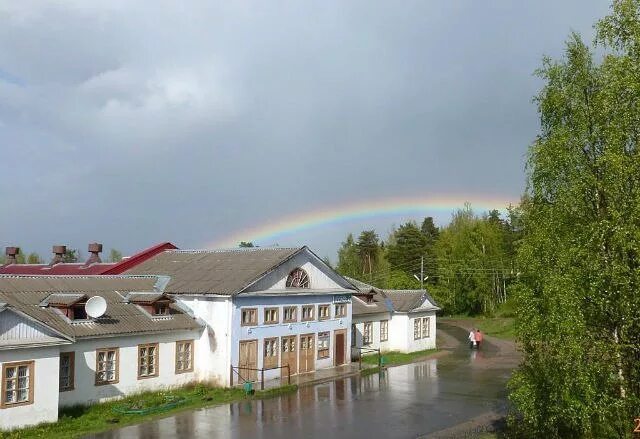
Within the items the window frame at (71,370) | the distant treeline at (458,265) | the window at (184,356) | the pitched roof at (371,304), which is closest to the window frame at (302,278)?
the window at (184,356)

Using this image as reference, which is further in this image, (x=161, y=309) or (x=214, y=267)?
(x=214, y=267)

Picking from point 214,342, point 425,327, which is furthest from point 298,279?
point 425,327

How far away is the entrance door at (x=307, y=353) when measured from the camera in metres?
33.4

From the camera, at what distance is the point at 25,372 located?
68.1ft

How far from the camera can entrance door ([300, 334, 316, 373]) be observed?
1316 inches

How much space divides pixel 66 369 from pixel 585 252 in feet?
58.6

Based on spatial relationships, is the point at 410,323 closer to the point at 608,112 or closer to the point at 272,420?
the point at 272,420

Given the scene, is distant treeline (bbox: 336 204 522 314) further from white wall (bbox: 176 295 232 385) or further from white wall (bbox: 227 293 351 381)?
white wall (bbox: 176 295 232 385)

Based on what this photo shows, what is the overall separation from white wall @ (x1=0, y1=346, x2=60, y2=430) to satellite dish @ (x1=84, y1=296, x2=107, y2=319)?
3.34 metres

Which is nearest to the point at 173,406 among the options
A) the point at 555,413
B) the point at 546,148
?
the point at 555,413

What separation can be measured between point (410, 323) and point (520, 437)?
965 inches

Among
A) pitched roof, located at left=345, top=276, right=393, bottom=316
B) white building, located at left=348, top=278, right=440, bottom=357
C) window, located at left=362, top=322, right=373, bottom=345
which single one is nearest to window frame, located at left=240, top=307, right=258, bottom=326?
pitched roof, located at left=345, top=276, right=393, bottom=316

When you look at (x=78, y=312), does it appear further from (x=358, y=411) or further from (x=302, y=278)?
(x=302, y=278)

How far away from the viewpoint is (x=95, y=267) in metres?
42.5
